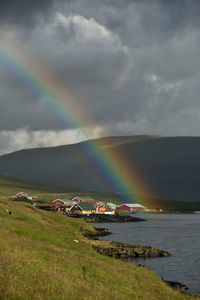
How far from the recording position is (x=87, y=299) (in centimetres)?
1811

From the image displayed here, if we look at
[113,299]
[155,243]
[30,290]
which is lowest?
[155,243]

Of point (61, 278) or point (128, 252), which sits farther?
point (128, 252)

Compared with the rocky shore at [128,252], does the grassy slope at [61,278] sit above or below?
above

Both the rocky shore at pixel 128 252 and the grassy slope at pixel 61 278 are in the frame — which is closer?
the grassy slope at pixel 61 278

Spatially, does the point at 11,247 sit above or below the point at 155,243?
above

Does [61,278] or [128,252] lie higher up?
[61,278]

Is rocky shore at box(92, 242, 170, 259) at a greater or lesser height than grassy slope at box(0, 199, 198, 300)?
lesser

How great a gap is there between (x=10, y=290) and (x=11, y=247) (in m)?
13.8

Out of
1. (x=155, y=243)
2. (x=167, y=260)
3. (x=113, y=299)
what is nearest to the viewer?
(x=113, y=299)

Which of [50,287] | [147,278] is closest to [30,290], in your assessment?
[50,287]

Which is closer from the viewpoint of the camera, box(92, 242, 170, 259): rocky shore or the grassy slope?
the grassy slope

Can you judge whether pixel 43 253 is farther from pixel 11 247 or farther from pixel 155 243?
pixel 155 243

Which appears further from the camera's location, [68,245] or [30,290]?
[68,245]

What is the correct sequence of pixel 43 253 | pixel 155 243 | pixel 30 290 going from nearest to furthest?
1. pixel 30 290
2. pixel 43 253
3. pixel 155 243
